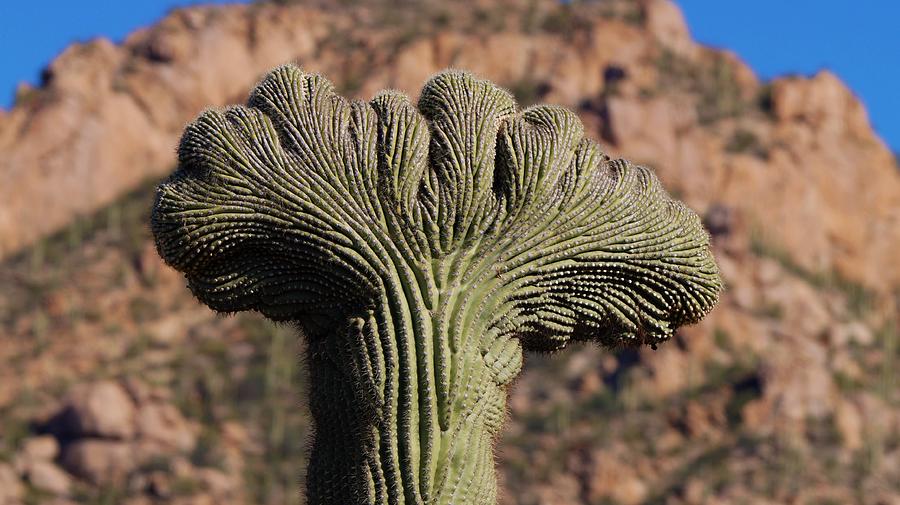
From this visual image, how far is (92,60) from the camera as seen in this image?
73.5m

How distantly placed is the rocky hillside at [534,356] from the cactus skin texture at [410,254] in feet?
130

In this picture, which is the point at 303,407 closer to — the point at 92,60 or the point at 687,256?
the point at 687,256

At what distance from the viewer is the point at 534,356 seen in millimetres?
55031

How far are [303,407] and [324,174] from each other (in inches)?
40.7

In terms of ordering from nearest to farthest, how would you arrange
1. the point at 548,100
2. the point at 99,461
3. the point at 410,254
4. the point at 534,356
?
the point at 410,254, the point at 99,461, the point at 534,356, the point at 548,100

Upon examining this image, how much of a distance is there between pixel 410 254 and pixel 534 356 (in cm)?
4937

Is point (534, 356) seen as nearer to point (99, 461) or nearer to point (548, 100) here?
point (99, 461)

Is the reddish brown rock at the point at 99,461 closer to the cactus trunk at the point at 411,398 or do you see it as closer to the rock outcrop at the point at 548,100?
the rock outcrop at the point at 548,100

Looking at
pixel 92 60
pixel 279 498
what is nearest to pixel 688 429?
pixel 279 498

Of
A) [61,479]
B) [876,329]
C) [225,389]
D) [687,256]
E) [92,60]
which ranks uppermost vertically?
[92,60]

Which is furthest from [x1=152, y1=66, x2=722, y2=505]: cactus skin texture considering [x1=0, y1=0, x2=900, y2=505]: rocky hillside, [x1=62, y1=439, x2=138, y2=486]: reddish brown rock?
[x1=62, y1=439, x2=138, y2=486]: reddish brown rock

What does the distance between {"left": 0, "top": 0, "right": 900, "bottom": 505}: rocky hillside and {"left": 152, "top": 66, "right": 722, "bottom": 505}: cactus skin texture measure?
39586 mm

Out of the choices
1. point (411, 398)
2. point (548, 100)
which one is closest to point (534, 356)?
point (548, 100)

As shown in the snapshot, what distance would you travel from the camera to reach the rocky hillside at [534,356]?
4962 centimetres
